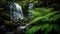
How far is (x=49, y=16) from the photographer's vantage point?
121 inches

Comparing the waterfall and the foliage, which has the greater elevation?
the foliage

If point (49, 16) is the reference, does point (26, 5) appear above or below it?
below

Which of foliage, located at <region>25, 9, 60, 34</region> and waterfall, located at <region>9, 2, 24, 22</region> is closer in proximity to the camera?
foliage, located at <region>25, 9, 60, 34</region>

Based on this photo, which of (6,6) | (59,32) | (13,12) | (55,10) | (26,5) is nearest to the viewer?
(59,32)

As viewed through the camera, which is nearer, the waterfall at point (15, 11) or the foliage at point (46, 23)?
the foliage at point (46, 23)

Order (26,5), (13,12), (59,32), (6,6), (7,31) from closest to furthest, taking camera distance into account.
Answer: (59,32)
(7,31)
(6,6)
(13,12)
(26,5)

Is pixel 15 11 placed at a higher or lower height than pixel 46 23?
lower

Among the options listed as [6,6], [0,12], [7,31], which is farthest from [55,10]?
[6,6]

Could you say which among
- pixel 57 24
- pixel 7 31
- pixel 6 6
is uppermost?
pixel 57 24

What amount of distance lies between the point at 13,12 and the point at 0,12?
5.58ft

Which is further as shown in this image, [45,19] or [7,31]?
[7,31]

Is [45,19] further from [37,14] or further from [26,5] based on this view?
[26,5]

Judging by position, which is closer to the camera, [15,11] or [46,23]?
[46,23]

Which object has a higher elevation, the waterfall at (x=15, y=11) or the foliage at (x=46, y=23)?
the foliage at (x=46, y=23)
